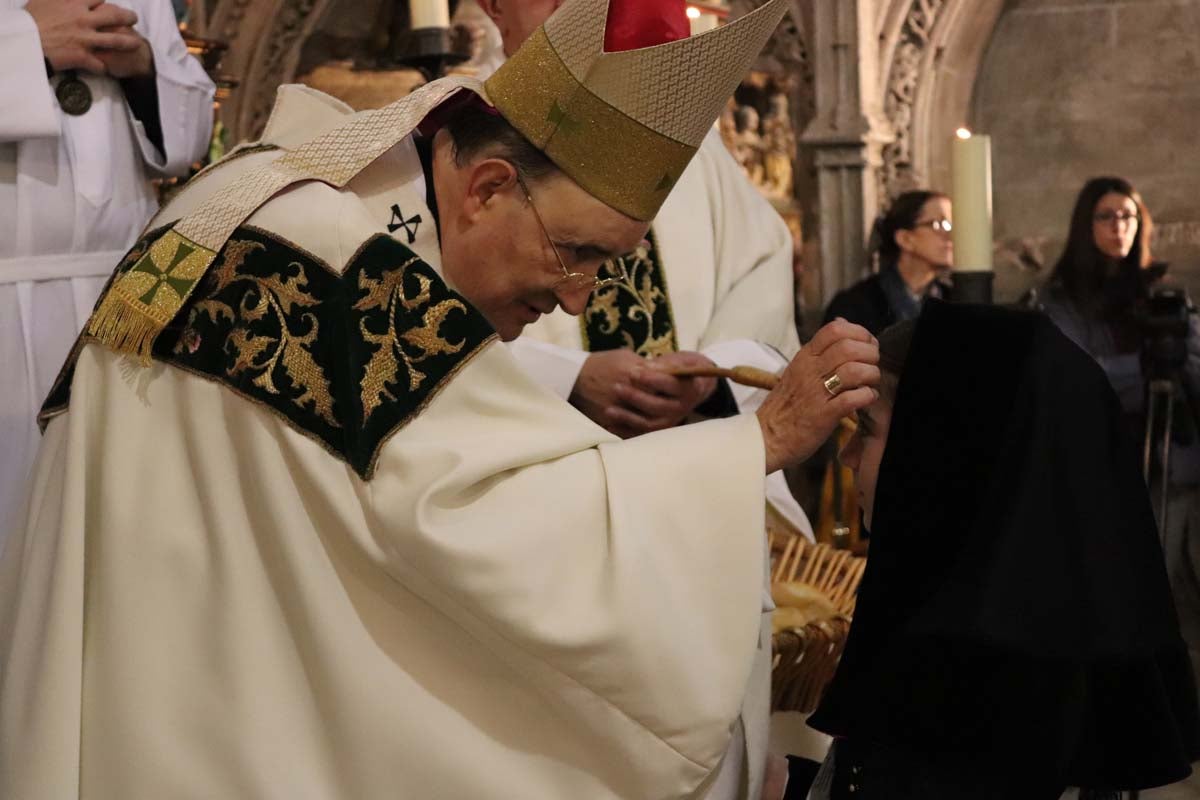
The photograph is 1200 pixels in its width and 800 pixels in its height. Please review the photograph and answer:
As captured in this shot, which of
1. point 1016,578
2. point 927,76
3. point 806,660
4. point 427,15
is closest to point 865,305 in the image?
point 927,76

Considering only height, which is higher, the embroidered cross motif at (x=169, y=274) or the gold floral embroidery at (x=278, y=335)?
the embroidered cross motif at (x=169, y=274)

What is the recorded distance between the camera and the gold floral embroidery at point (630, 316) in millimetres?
3494

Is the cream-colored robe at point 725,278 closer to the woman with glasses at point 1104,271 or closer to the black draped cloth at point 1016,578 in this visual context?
the black draped cloth at point 1016,578

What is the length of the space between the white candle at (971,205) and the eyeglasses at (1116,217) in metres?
4.36

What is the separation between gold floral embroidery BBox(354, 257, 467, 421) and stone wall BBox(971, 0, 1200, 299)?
6.82 meters

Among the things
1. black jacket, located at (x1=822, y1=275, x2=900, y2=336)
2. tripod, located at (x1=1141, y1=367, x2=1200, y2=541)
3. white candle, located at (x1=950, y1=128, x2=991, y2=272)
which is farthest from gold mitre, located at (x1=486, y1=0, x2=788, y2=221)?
black jacket, located at (x1=822, y1=275, x2=900, y2=336)

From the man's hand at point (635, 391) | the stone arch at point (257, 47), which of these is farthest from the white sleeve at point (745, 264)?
the stone arch at point (257, 47)

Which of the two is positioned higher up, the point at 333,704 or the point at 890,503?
the point at 890,503

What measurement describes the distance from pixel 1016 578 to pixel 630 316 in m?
1.45

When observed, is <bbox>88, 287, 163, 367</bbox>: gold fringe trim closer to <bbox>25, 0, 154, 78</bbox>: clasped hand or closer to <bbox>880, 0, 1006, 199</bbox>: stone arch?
<bbox>25, 0, 154, 78</bbox>: clasped hand

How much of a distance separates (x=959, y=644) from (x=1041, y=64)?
682 cm

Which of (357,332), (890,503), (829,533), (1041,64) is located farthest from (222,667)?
(1041,64)

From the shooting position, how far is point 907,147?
820 centimetres

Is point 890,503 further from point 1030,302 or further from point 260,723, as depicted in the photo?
point 1030,302
